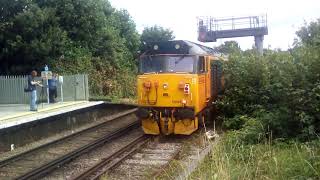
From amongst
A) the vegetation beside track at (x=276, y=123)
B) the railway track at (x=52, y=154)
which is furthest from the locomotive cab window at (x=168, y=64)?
the railway track at (x=52, y=154)

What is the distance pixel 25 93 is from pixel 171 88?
11342 mm

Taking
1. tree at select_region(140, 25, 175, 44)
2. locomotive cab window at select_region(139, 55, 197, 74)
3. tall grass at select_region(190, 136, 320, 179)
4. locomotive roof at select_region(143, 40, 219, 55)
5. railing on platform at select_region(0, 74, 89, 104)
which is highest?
tree at select_region(140, 25, 175, 44)

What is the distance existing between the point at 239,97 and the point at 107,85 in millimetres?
15012

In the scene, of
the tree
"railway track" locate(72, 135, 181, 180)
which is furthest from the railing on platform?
the tree

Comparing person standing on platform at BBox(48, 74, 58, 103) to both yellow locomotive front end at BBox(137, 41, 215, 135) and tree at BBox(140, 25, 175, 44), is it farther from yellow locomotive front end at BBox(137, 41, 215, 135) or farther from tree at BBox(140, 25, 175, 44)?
tree at BBox(140, 25, 175, 44)

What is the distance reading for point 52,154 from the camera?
44.5 ft

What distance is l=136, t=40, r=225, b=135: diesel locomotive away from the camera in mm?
14484

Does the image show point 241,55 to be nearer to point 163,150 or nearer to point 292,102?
point 163,150

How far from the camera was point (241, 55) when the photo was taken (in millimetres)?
18781

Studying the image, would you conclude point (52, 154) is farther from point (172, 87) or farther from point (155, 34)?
point (155, 34)

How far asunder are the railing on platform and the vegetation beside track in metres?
8.91

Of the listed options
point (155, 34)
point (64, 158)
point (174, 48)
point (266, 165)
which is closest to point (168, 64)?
point (174, 48)

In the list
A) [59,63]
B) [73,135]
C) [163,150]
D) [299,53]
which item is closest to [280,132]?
[299,53]

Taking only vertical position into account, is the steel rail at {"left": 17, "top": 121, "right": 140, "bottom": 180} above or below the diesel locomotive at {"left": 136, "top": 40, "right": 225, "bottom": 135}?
below
